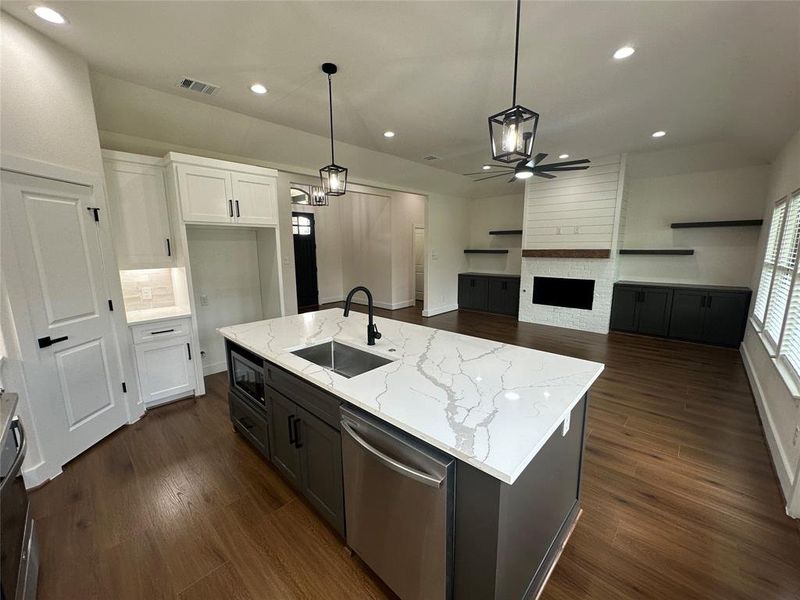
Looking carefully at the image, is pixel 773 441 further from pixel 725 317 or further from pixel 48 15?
pixel 48 15

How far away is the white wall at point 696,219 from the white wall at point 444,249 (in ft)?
10.9

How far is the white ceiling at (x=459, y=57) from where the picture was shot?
6.40ft

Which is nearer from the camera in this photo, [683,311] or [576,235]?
[683,311]

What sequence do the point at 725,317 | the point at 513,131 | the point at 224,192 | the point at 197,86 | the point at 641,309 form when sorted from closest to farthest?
the point at 513,131 → the point at 197,86 → the point at 224,192 → the point at 725,317 → the point at 641,309

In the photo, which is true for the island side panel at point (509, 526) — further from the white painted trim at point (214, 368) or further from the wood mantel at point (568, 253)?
the wood mantel at point (568, 253)

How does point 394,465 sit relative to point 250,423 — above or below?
above

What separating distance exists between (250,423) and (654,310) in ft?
20.1

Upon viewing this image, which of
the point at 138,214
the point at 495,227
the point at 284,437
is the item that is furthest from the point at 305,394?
the point at 495,227

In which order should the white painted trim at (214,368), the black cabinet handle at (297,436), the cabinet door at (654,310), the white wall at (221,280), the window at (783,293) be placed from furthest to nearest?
the cabinet door at (654,310), the white painted trim at (214,368), the white wall at (221,280), the window at (783,293), the black cabinet handle at (297,436)

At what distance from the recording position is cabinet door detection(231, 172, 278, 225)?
11.1 ft

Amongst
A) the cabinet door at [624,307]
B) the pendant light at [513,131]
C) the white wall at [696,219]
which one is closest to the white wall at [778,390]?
the white wall at [696,219]

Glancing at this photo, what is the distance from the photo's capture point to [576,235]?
5.77 metres

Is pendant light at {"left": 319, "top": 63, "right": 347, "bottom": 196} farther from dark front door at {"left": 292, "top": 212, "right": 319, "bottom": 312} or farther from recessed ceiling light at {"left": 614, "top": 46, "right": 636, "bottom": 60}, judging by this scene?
dark front door at {"left": 292, "top": 212, "right": 319, "bottom": 312}

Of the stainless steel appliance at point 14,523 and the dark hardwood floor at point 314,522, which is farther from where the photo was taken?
the dark hardwood floor at point 314,522
